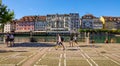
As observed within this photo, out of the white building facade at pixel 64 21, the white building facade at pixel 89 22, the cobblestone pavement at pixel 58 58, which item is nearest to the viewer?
the cobblestone pavement at pixel 58 58

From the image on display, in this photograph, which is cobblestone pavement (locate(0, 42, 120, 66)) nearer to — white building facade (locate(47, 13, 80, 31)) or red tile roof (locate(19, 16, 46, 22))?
white building facade (locate(47, 13, 80, 31))

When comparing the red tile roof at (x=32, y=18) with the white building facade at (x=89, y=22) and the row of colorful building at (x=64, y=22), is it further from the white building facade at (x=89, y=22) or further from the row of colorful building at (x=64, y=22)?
the white building facade at (x=89, y=22)

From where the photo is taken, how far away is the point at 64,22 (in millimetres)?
173000

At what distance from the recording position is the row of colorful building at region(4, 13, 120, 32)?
172m

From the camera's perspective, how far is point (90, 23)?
585 feet

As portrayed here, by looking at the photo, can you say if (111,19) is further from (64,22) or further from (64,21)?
(64,21)

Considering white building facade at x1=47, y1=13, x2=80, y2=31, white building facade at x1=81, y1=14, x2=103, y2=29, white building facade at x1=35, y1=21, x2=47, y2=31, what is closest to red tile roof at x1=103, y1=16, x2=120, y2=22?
white building facade at x1=81, y1=14, x2=103, y2=29

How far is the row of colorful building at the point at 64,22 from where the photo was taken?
172375 mm

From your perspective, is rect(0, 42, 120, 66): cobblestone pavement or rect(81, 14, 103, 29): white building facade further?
rect(81, 14, 103, 29): white building facade

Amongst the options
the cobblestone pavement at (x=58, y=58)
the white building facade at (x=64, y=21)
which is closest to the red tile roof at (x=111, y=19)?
the white building facade at (x=64, y=21)

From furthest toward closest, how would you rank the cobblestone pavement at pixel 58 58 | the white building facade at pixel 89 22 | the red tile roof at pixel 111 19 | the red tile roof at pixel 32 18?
the red tile roof at pixel 111 19, the red tile roof at pixel 32 18, the white building facade at pixel 89 22, the cobblestone pavement at pixel 58 58

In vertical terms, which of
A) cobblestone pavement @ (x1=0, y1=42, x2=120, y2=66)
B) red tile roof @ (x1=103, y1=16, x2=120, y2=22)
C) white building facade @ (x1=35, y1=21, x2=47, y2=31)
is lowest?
cobblestone pavement @ (x1=0, y1=42, x2=120, y2=66)

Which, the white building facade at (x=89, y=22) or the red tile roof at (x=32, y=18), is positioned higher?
the red tile roof at (x=32, y=18)

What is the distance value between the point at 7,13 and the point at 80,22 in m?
140
